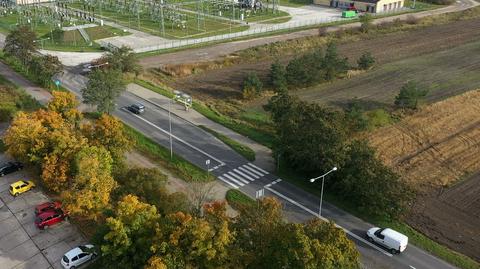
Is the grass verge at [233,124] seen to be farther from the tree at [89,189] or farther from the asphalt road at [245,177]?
the tree at [89,189]

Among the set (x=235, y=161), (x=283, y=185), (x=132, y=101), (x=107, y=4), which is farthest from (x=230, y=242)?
(x=107, y=4)

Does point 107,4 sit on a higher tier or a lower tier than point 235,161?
higher

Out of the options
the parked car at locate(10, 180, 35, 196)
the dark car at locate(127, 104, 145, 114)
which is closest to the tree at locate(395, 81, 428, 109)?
the dark car at locate(127, 104, 145, 114)

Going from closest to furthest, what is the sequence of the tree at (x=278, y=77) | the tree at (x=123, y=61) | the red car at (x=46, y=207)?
the red car at (x=46, y=207), the tree at (x=278, y=77), the tree at (x=123, y=61)

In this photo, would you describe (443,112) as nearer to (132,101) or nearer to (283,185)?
(283,185)

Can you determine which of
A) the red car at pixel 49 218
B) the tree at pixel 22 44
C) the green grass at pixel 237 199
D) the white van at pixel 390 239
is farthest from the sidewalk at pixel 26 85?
the white van at pixel 390 239
